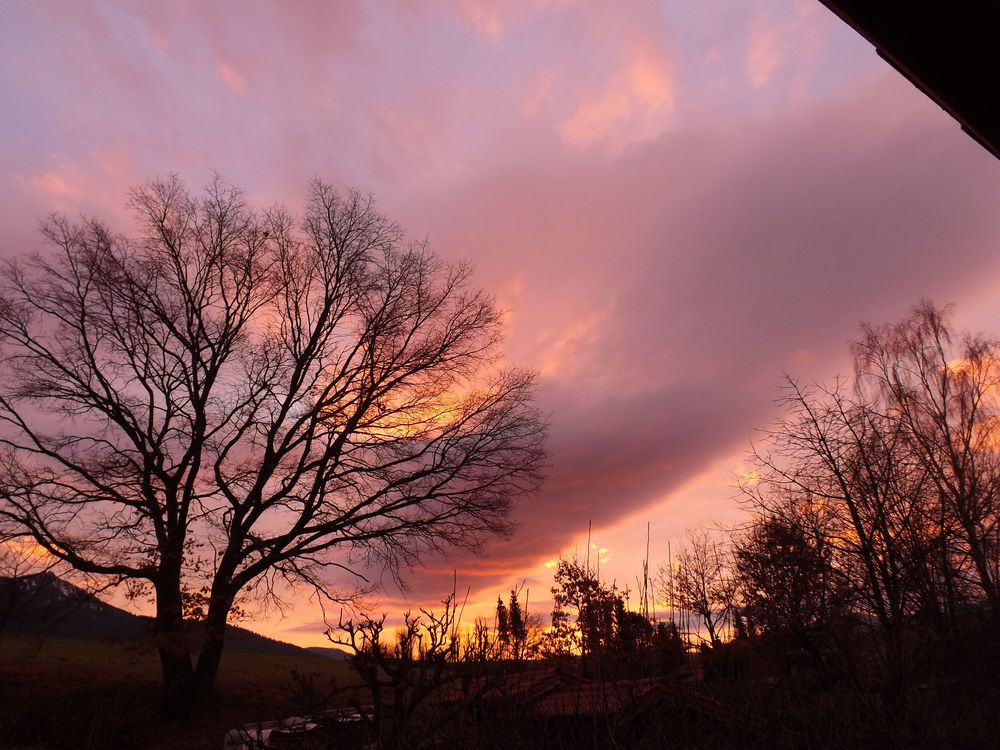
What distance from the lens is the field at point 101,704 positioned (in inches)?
587

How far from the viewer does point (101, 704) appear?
15836mm

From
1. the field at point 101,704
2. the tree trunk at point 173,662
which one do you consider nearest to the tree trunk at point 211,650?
the tree trunk at point 173,662

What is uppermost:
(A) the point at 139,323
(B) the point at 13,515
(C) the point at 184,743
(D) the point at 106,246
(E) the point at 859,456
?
(D) the point at 106,246

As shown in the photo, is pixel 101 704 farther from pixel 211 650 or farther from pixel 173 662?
pixel 211 650

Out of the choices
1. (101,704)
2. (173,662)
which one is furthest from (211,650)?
(101,704)

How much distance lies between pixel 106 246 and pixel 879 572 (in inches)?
930

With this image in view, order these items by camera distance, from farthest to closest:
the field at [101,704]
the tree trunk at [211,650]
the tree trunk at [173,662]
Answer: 1. the tree trunk at [211,650]
2. the tree trunk at [173,662]
3. the field at [101,704]

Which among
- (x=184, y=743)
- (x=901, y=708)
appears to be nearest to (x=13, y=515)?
(x=184, y=743)

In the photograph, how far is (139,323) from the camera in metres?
19.0

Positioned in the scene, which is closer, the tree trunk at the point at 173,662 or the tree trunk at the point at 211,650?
the tree trunk at the point at 173,662

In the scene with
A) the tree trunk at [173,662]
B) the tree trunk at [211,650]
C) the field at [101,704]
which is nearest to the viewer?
the field at [101,704]

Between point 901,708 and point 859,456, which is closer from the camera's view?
point 901,708

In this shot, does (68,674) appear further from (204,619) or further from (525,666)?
(525,666)

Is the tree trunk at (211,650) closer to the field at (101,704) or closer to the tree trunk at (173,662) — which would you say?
the tree trunk at (173,662)
